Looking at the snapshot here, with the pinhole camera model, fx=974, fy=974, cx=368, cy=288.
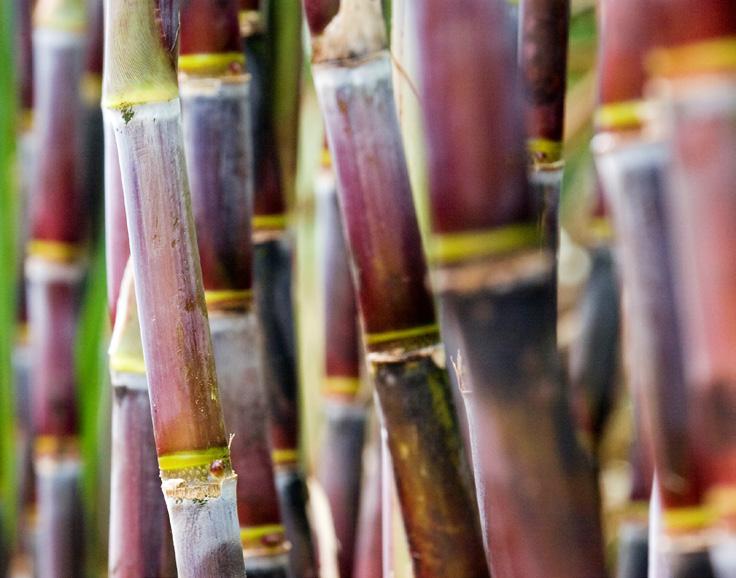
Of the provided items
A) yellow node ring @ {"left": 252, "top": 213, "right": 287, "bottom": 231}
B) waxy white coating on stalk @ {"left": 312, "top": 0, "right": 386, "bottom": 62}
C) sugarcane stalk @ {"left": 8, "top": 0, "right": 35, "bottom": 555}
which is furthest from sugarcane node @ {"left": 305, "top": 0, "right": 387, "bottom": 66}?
sugarcane stalk @ {"left": 8, "top": 0, "right": 35, "bottom": 555}

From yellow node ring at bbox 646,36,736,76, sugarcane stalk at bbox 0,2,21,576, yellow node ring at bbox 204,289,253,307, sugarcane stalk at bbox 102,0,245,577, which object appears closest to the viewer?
yellow node ring at bbox 646,36,736,76

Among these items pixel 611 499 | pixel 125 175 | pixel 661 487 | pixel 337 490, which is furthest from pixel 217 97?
pixel 611 499

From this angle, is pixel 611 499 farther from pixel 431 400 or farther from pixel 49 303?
pixel 431 400

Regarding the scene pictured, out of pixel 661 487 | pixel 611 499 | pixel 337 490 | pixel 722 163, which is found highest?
pixel 722 163

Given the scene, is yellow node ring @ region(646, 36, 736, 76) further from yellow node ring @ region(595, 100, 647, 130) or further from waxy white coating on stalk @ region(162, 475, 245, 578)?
waxy white coating on stalk @ region(162, 475, 245, 578)

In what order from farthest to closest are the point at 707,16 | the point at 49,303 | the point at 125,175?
1. the point at 49,303
2. the point at 125,175
3. the point at 707,16

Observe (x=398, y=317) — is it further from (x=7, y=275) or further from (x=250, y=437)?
(x=7, y=275)
